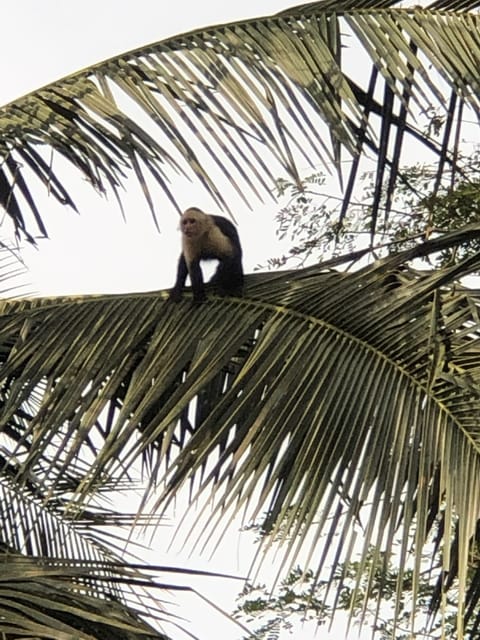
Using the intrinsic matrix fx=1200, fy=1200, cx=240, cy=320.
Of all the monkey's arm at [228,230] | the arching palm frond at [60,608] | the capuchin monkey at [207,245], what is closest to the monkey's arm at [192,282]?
the capuchin monkey at [207,245]

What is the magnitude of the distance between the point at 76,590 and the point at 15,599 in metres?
0.17

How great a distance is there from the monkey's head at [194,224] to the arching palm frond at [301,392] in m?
2.13

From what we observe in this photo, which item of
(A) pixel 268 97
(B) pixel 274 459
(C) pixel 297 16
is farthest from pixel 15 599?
(C) pixel 297 16

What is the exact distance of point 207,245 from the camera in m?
5.74

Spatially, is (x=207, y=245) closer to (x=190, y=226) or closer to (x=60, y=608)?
(x=190, y=226)

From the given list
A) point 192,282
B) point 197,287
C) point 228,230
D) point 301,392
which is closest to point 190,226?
point 228,230

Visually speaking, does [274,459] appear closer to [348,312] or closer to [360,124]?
[348,312]

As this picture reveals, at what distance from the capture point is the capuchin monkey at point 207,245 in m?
4.79

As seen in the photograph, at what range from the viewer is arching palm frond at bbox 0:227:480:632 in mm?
2699

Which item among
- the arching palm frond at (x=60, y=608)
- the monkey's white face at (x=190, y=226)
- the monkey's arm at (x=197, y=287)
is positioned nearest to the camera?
the arching palm frond at (x=60, y=608)

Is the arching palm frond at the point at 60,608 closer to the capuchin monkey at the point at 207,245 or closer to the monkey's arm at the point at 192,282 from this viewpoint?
the monkey's arm at the point at 192,282

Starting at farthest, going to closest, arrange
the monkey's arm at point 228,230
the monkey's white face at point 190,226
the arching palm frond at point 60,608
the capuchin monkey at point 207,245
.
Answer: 1. the monkey's white face at point 190,226
2. the monkey's arm at point 228,230
3. the capuchin monkey at point 207,245
4. the arching palm frond at point 60,608

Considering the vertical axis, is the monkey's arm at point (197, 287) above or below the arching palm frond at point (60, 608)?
above

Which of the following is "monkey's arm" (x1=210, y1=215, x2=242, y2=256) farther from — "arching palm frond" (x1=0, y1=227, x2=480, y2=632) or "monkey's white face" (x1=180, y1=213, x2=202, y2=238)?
"arching palm frond" (x1=0, y1=227, x2=480, y2=632)
